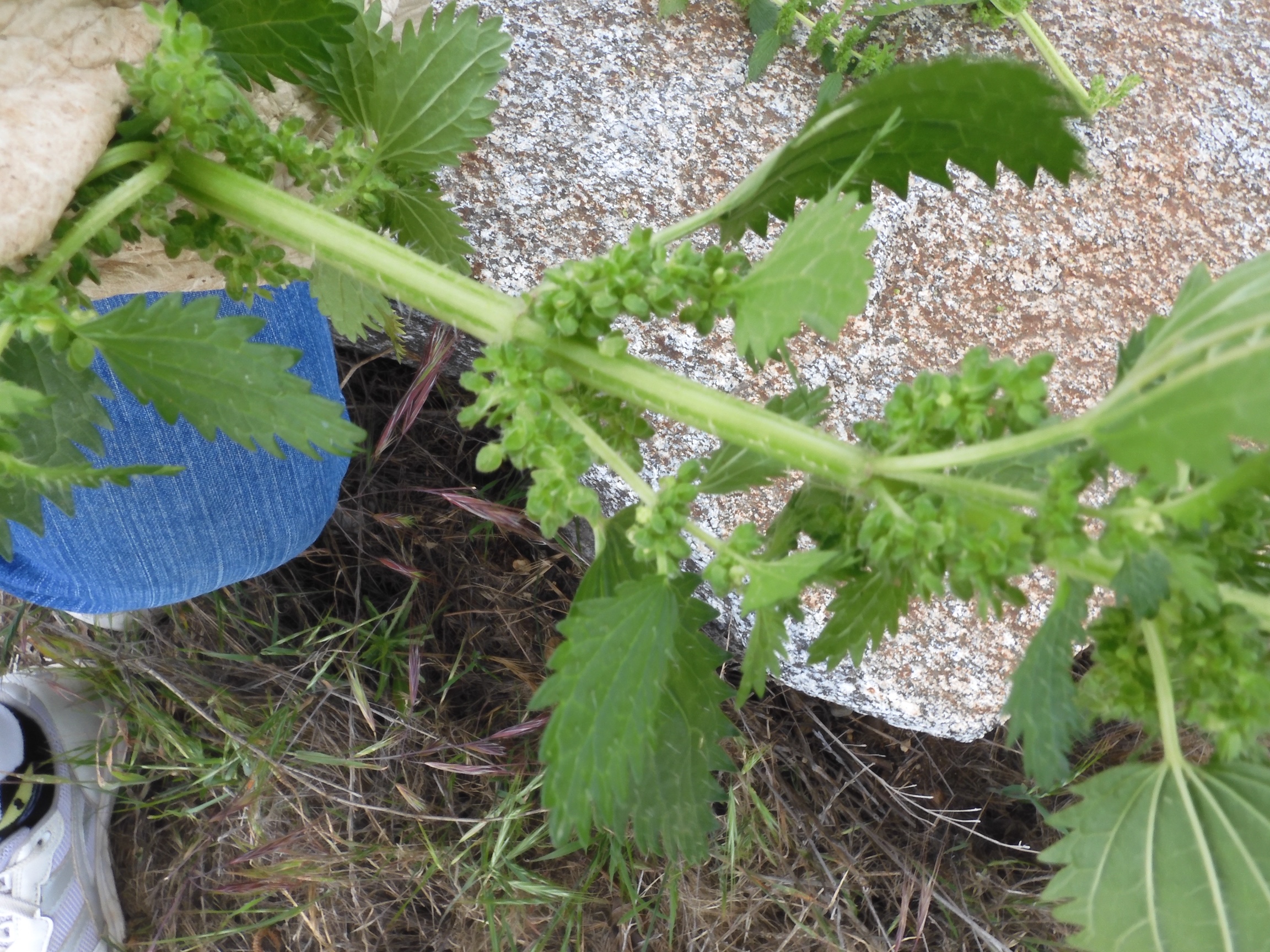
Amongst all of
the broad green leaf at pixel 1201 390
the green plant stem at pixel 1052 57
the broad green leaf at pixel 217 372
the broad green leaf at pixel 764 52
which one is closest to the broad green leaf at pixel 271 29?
the broad green leaf at pixel 217 372

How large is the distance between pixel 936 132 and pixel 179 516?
121 centimetres

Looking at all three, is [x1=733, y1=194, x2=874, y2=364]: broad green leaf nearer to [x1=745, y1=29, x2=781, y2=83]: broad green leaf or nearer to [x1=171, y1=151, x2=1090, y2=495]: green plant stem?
[x1=171, y1=151, x2=1090, y2=495]: green plant stem

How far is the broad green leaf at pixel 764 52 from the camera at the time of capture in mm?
1726

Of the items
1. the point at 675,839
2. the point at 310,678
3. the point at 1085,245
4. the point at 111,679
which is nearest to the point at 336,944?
the point at 310,678

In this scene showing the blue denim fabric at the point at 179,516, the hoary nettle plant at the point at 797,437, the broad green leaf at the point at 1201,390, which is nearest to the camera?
the broad green leaf at the point at 1201,390

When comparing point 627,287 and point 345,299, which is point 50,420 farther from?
point 627,287

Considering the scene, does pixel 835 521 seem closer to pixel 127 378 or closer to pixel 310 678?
pixel 127 378

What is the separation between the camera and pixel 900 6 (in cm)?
170

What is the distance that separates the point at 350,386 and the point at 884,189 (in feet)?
3.54

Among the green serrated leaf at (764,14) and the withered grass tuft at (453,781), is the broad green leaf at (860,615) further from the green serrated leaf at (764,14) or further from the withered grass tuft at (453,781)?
the green serrated leaf at (764,14)

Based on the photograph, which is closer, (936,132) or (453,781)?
(936,132)

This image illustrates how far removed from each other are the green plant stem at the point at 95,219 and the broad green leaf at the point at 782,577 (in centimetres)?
50

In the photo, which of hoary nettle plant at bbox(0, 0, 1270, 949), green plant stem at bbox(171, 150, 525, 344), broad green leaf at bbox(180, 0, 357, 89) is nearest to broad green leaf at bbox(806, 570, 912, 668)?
hoary nettle plant at bbox(0, 0, 1270, 949)

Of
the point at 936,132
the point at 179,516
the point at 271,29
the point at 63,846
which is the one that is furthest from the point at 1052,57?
the point at 63,846
